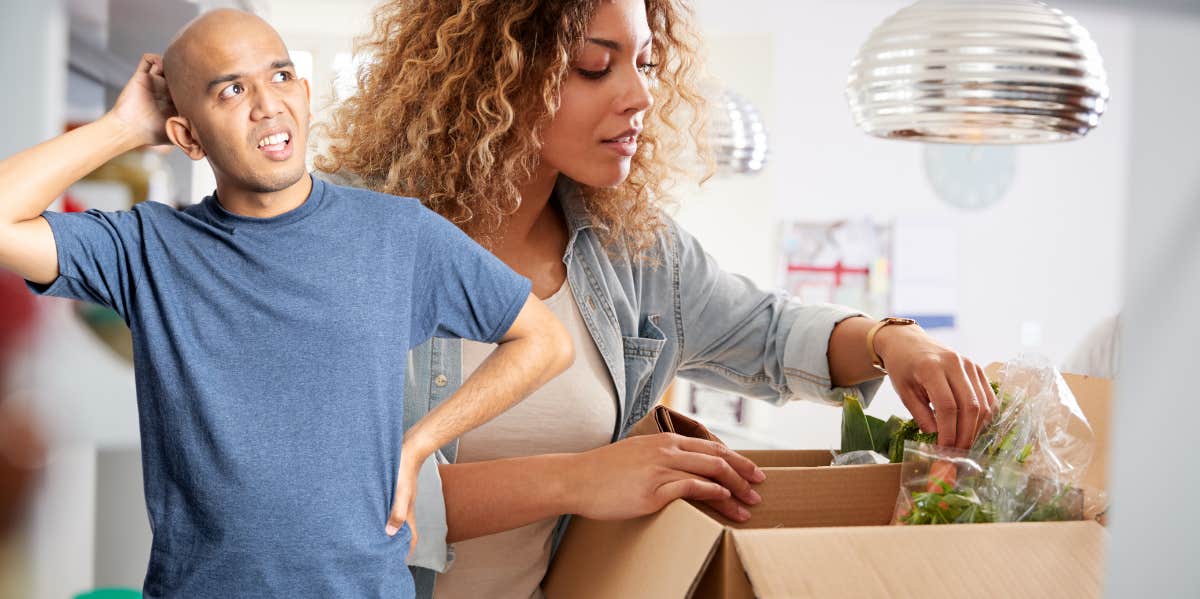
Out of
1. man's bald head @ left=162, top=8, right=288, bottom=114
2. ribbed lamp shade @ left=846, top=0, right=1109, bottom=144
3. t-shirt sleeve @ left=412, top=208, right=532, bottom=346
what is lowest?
t-shirt sleeve @ left=412, top=208, right=532, bottom=346

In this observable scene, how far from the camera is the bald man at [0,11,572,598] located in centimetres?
76

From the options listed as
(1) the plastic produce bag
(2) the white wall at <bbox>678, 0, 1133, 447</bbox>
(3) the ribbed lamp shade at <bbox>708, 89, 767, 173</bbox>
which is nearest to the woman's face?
(1) the plastic produce bag

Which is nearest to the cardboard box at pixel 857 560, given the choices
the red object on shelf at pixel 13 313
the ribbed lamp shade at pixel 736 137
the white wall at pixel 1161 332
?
the white wall at pixel 1161 332

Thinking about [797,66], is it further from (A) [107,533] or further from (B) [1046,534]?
(B) [1046,534]

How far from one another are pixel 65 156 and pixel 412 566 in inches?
23.4

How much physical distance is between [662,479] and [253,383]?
1.31 feet

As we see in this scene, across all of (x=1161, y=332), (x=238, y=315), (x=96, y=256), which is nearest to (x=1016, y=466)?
(x=1161, y=332)

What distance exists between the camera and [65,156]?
78 centimetres

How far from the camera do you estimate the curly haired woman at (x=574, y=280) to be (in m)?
1.10

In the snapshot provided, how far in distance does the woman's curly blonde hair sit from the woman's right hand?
0.35 meters

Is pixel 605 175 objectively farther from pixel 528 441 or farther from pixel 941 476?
pixel 941 476

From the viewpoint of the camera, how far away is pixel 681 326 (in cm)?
147

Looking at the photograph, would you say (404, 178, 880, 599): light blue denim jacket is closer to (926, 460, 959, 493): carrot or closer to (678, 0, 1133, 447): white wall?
(926, 460, 959, 493): carrot

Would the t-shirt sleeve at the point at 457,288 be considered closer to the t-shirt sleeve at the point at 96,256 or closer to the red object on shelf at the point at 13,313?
the t-shirt sleeve at the point at 96,256
